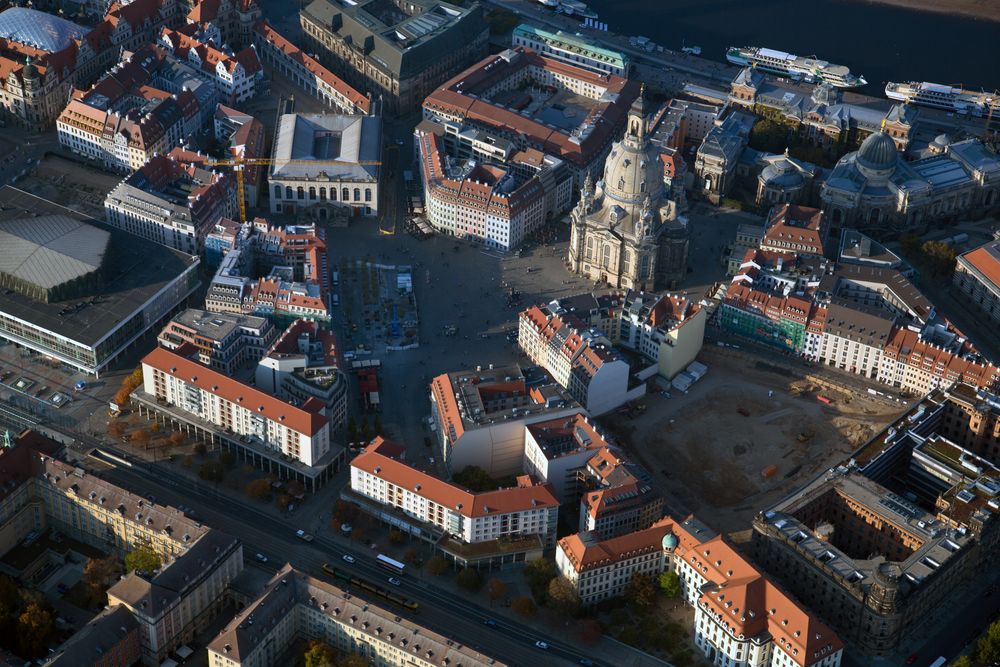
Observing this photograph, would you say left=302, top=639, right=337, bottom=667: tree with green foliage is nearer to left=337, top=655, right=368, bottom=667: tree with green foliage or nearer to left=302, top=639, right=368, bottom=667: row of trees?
left=302, top=639, right=368, bottom=667: row of trees

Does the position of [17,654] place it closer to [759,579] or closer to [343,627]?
[343,627]

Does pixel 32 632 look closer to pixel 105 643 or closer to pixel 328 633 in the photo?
pixel 105 643

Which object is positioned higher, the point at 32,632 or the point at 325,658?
the point at 325,658

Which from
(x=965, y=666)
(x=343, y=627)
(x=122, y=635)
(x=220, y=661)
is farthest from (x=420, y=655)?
(x=965, y=666)

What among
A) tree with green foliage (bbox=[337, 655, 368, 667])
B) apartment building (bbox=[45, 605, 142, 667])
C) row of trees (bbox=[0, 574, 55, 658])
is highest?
apartment building (bbox=[45, 605, 142, 667])

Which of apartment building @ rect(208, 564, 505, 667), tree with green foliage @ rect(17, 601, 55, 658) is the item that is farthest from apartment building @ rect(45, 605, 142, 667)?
apartment building @ rect(208, 564, 505, 667)

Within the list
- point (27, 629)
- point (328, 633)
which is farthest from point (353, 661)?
point (27, 629)
